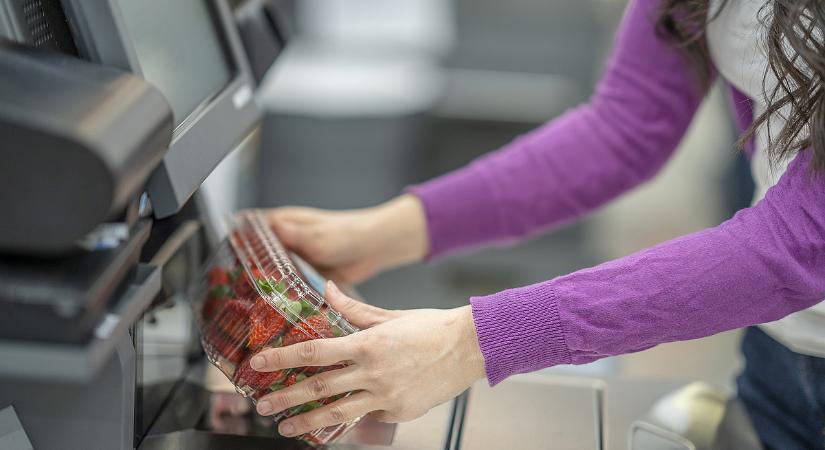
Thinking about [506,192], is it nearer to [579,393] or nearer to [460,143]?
[579,393]

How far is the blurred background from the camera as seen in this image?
2750 mm

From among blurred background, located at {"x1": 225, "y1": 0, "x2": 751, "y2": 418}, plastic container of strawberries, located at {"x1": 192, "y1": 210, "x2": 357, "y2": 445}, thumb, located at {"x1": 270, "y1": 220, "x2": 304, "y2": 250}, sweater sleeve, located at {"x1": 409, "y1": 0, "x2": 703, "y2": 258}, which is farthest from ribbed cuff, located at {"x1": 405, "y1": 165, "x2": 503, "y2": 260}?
blurred background, located at {"x1": 225, "y1": 0, "x2": 751, "y2": 418}

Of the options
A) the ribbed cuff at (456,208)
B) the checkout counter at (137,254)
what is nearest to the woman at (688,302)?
the checkout counter at (137,254)

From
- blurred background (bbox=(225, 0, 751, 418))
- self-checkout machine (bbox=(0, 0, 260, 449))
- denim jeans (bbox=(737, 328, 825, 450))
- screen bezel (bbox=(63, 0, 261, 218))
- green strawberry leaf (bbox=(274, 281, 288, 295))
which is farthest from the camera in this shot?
blurred background (bbox=(225, 0, 751, 418))

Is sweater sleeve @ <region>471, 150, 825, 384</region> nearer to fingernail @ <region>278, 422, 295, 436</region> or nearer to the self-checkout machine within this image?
fingernail @ <region>278, 422, 295, 436</region>

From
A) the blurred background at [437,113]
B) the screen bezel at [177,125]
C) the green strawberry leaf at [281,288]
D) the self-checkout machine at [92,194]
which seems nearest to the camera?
the self-checkout machine at [92,194]

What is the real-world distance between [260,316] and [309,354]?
75 millimetres

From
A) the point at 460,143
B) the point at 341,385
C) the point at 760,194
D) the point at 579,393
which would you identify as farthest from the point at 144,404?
the point at 460,143

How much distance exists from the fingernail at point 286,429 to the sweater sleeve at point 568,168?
419mm

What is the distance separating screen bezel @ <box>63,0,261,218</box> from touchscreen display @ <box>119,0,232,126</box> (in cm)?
1

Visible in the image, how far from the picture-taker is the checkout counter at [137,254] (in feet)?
1.96

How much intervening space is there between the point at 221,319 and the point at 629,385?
484 mm

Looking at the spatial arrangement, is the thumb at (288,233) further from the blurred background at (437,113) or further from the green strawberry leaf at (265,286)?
the blurred background at (437,113)

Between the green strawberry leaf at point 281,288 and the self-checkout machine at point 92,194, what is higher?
the self-checkout machine at point 92,194
